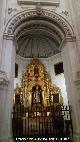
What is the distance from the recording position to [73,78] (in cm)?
804

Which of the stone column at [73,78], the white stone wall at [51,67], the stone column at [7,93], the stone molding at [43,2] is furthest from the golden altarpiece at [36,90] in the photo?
the stone molding at [43,2]

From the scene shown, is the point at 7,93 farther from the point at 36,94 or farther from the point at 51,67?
the point at 51,67

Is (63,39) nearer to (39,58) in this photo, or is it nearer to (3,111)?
(3,111)

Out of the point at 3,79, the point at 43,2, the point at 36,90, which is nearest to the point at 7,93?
the point at 3,79

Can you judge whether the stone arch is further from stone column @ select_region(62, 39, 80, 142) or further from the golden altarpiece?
the golden altarpiece

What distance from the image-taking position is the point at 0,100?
7.01 meters

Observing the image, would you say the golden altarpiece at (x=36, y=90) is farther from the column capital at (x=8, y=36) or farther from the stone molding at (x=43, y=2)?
the stone molding at (x=43, y=2)

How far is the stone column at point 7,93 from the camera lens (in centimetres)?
682

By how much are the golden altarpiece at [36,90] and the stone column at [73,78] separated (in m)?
5.71

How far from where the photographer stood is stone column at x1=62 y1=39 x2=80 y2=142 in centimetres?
743

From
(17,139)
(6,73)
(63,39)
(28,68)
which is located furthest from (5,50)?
(28,68)

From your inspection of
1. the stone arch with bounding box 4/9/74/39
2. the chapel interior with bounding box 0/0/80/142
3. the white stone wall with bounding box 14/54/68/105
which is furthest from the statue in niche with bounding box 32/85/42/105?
the stone arch with bounding box 4/9/74/39

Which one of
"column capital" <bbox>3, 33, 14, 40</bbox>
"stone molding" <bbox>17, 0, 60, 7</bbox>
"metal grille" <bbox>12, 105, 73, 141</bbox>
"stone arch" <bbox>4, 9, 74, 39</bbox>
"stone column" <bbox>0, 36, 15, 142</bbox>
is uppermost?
A: "stone molding" <bbox>17, 0, 60, 7</bbox>

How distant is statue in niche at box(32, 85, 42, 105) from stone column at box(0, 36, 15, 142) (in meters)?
6.33
